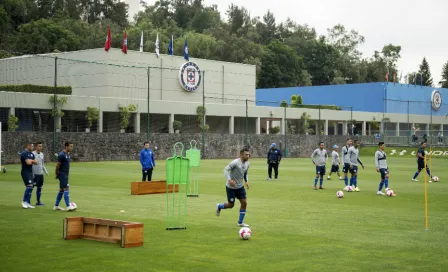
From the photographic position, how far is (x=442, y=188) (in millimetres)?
31484

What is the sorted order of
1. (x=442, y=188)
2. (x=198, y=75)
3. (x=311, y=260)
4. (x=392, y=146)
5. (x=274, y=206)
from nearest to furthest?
(x=311, y=260)
(x=274, y=206)
(x=442, y=188)
(x=198, y=75)
(x=392, y=146)

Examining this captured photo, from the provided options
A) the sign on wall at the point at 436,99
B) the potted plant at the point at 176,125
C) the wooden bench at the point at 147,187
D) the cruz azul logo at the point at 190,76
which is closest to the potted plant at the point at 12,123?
the potted plant at the point at 176,125

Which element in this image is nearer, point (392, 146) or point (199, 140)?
point (199, 140)

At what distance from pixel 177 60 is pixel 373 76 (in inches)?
3766

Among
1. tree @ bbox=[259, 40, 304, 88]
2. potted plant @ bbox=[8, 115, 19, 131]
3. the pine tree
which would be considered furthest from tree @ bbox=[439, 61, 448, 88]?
potted plant @ bbox=[8, 115, 19, 131]

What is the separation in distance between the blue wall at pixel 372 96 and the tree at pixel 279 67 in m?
20.0

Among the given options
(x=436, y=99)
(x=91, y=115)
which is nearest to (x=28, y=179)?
(x=91, y=115)

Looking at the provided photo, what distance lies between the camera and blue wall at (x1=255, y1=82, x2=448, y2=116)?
94.8 m

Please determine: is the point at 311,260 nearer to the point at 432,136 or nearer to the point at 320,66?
the point at 432,136

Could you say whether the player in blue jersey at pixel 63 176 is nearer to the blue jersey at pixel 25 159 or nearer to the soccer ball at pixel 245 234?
the blue jersey at pixel 25 159

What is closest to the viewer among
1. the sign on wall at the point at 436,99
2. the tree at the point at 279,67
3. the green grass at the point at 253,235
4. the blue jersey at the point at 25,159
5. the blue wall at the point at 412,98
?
the green grass at the point at 253,235

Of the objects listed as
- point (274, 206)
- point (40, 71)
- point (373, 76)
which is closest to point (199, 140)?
point (40, 71)

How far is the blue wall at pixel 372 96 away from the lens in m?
94.8

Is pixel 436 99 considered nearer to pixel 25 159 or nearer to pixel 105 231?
pixel 25 159
